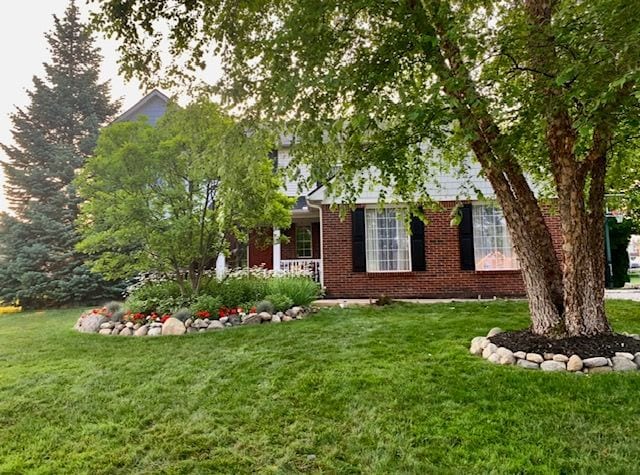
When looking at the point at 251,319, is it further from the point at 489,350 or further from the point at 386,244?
the point at 386,244

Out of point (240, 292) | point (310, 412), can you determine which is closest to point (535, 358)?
point (310, 412)

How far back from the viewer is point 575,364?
3.82m

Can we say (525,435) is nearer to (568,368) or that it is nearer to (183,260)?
(568,368)

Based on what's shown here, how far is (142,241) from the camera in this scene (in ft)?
24.4

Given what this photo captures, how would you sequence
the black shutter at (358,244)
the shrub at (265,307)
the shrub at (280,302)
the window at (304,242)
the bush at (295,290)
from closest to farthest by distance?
1. the shrub at (265,307)
2. the shrub at (280,302)
3. the bush at (295,290)
4. the black shutter at (358,244)
5. the window at (304,242)

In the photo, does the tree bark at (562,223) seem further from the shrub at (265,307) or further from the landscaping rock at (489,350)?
the shrub at (265,307)

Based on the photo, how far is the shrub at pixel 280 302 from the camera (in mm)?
7543

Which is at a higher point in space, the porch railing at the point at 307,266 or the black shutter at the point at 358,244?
the black shutter at the point at 358,244

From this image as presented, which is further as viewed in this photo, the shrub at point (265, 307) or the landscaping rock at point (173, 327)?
the shrub at point (265, 307)

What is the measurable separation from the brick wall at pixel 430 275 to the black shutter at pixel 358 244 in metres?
0.14

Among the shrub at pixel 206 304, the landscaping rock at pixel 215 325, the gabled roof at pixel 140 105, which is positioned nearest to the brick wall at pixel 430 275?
the shrub at pixel 206 304

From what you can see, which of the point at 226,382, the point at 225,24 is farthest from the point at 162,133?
the point at 226,382

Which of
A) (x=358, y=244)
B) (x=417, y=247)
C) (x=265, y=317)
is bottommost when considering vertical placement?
(x=265, y=317)

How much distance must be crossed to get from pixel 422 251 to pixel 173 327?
6.09m
